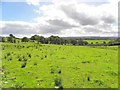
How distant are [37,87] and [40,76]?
3179 mm

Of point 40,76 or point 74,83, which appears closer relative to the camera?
point 74,83

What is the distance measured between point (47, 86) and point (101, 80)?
15.0 ft

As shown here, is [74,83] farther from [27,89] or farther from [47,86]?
[27,89]

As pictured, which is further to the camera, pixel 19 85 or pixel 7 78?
pixel 7 78

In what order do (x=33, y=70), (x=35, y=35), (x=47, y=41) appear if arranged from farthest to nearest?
(x=35, y=35), (x=47, y=41), (x=33, y=70)

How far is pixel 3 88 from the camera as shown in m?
16.7

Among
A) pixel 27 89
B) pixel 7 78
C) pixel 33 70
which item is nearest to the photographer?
pixel 27 89

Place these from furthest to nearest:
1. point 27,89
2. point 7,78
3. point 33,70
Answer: point 33,70 → point 7,78 → point 27,89

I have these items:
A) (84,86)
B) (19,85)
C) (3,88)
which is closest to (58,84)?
(84,86)

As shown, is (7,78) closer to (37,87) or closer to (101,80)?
(37,87)

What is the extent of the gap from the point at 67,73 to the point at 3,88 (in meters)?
6.25

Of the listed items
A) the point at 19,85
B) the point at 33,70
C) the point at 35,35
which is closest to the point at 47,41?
the point at 35,35

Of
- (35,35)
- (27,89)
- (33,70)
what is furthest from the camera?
(35,35)

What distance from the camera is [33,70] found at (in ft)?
73.0
